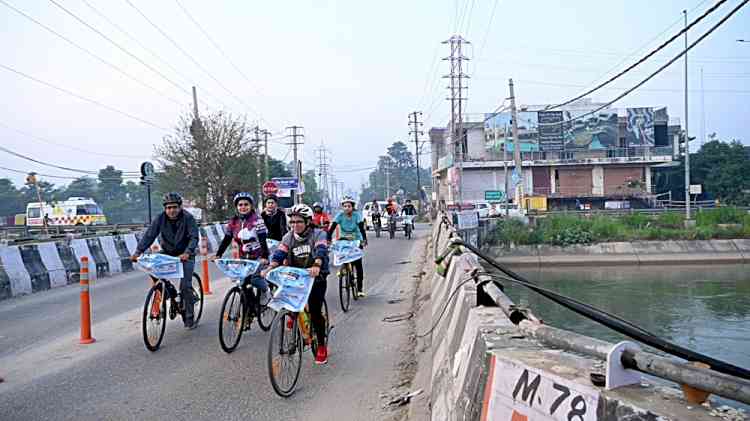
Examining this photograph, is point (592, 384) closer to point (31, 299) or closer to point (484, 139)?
point (31, 299)

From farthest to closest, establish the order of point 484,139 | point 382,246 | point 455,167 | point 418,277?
point 484,139 < point 455,167 < point 382,246 < point 418,277

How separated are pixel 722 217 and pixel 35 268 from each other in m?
36.0

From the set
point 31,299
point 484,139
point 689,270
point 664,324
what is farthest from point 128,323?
point 484,139

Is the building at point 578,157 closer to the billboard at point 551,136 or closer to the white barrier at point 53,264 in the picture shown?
the billboard at point 551,136

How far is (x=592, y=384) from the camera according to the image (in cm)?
248

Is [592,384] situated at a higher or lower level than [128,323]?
higher

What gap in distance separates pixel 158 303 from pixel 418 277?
840cm

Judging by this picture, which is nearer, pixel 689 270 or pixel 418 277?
pixel 418 277

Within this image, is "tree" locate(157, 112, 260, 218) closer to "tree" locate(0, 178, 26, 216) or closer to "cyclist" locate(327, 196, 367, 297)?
"cyclist" locate(327, 196, 367, 297)

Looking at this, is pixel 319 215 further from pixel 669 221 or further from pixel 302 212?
pixel 669 221

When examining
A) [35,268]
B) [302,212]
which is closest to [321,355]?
[302,212]

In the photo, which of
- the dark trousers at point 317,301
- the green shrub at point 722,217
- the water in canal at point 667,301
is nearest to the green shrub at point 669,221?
the green shrub at point 722,217

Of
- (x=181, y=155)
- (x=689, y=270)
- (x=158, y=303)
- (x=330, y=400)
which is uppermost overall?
(x=181, y=155)

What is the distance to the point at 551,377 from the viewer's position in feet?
8.87
